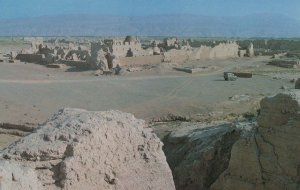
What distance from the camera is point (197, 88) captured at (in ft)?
103

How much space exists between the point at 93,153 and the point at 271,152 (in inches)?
160

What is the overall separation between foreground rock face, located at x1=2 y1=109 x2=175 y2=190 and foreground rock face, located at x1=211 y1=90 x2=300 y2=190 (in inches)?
105

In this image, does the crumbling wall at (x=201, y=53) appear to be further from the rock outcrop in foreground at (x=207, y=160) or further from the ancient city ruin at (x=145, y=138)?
the rock outcrop in foreground at (x=207, y=160)

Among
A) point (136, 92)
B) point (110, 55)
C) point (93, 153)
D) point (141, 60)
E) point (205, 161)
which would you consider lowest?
point (136, 92)

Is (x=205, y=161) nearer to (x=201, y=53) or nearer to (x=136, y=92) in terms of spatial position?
(x=136, y=92)

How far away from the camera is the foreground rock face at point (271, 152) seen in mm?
9125

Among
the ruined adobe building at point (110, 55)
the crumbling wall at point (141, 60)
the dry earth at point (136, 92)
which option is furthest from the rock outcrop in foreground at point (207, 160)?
the crumbling wall at point (141, 60)

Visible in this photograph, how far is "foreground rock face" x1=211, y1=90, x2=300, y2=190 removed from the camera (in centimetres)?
912

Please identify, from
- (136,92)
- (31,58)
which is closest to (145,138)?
(136,92)

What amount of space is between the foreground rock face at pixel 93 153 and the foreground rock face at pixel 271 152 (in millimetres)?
2675

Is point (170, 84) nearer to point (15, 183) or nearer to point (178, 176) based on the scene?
point (178, 176)

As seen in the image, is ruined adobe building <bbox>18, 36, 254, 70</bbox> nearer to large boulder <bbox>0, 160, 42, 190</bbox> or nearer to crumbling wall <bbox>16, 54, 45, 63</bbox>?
crumbling wall <bbox>16, 54, 45, 63</bbox>

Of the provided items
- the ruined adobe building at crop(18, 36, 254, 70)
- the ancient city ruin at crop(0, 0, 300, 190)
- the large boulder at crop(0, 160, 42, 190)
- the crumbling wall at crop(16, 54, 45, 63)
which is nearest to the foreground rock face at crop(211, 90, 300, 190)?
the ancient city ruin at crop(0, 0, 300, 190)

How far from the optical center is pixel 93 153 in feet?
21.9
